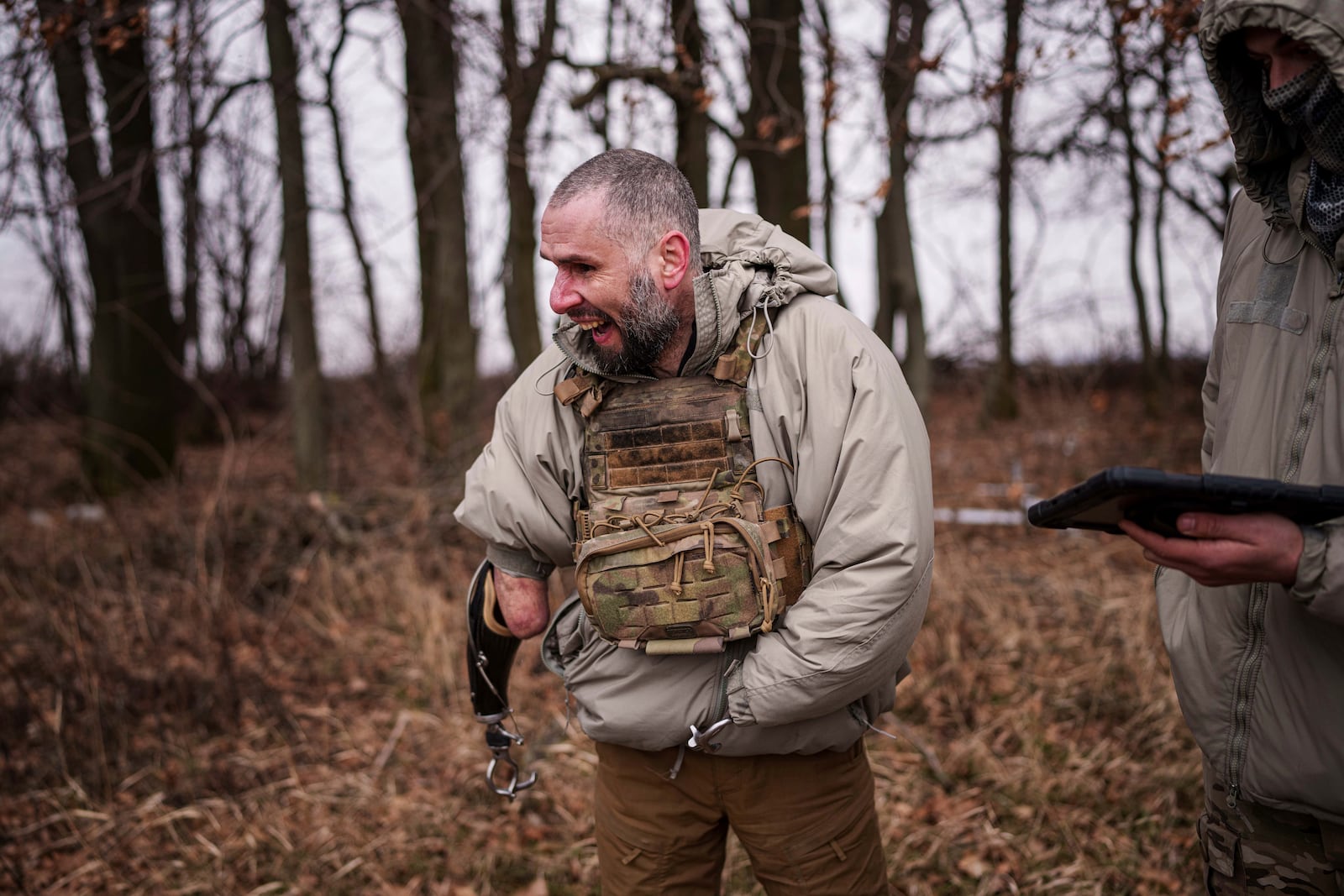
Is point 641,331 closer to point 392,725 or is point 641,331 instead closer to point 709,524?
point 709,524

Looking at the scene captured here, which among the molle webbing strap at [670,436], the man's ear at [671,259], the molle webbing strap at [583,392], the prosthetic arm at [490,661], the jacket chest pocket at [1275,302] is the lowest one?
the prosthetic arm at [490,661]

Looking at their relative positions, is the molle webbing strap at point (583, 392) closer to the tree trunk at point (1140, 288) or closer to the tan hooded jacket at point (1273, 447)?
the tan hooded jacket at point (1273, 447)

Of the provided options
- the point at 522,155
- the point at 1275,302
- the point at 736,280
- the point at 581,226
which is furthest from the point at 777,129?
the point at 1275,302

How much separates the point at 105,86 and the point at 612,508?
8881mm

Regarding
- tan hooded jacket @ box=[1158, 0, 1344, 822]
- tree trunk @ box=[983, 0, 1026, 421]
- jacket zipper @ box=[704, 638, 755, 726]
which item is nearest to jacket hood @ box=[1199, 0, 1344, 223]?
tan hooded jacket @ box=[1158, 0, 1344, 822]

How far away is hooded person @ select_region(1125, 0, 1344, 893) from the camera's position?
1.46 metres

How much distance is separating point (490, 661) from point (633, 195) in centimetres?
121

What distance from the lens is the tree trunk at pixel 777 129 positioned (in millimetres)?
6078

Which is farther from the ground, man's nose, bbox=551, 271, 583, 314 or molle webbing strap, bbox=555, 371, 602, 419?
man's nose, bbox=551, 271, 583, 314

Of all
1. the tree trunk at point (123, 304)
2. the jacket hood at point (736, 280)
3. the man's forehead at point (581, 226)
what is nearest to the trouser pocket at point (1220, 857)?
→ the jacket hood at point (736, 280)

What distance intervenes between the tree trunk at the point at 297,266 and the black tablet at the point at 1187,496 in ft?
21.2

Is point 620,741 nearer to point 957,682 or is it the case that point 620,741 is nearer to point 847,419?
point 847,419

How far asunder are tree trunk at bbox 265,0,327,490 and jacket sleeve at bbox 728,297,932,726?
19.0ft

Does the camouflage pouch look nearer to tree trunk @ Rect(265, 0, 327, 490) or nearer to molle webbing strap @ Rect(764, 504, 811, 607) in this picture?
molle webbing strap @ Rect(764, 504, 811, 607)
